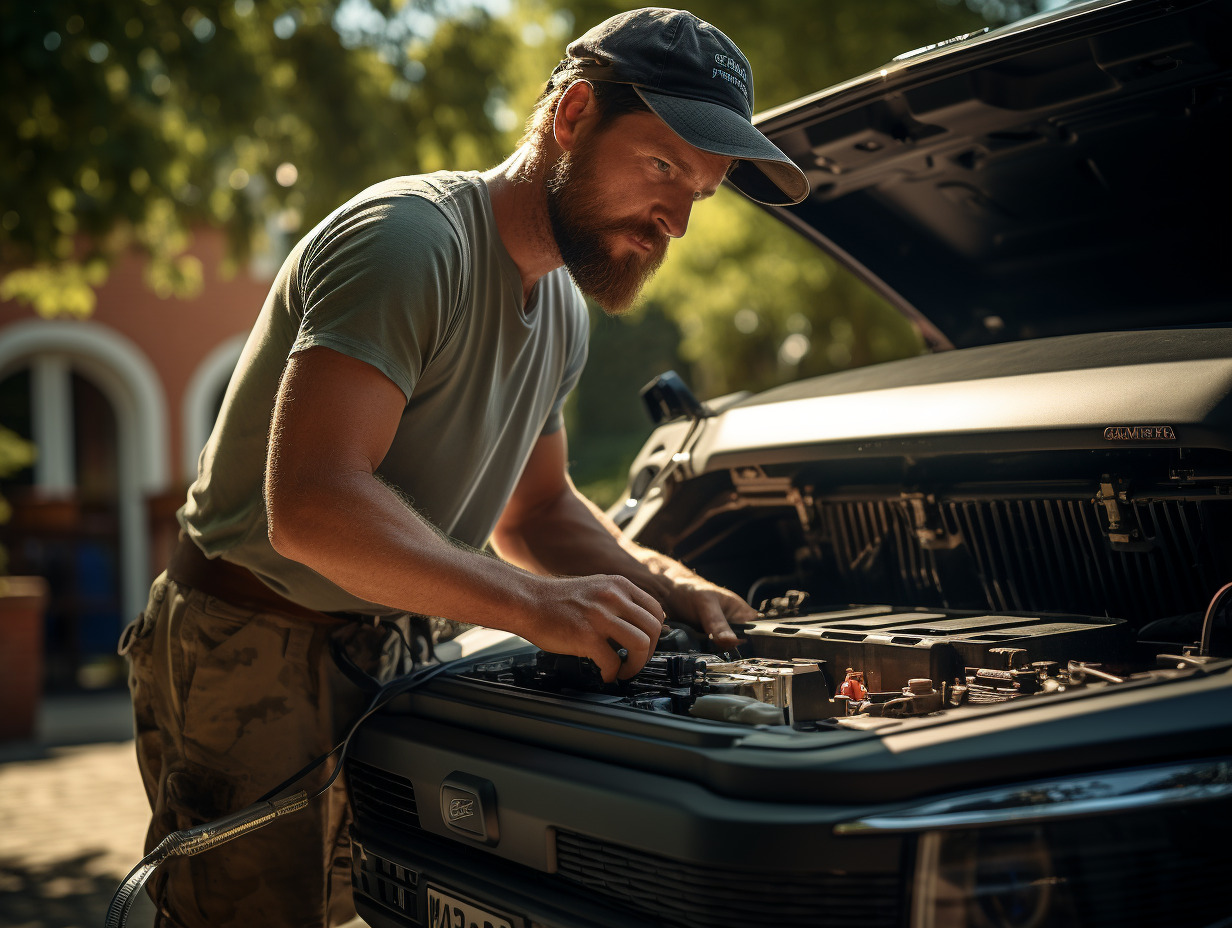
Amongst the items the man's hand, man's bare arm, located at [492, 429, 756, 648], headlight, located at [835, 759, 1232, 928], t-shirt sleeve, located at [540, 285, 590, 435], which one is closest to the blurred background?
t-shirt sleeve, located at [540, 285, 590, 435]

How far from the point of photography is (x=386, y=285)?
5.86ft

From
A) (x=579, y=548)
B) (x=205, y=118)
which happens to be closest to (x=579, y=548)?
(x=579, y=548)

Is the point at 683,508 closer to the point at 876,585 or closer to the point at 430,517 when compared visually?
the point at 876,585

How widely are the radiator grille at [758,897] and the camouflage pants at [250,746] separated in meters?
0.97

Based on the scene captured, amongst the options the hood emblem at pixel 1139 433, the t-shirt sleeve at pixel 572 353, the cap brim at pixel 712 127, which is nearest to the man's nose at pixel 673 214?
the cap brim at pixel 712 127

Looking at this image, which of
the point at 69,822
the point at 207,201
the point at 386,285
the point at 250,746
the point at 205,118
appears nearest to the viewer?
the point at 386,285

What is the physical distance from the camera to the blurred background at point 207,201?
17.8 ft

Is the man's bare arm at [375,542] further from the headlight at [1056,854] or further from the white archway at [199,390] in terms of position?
the white archway at [199,390]

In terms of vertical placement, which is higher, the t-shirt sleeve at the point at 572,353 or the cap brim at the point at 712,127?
the cap brim at the point at 712,127

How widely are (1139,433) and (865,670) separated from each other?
0.57 metres

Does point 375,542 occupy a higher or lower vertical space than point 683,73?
lower

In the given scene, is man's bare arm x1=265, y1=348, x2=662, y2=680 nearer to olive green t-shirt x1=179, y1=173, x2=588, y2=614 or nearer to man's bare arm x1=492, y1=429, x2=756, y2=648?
olive green t-shirt x1=179, y1=173, x2=588, y2=614

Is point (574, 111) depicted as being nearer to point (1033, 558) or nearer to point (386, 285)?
point (386, 285)

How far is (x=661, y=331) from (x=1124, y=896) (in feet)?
68.8
